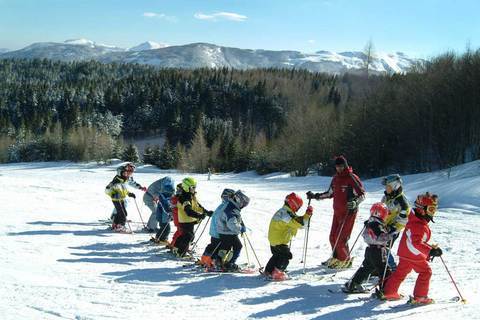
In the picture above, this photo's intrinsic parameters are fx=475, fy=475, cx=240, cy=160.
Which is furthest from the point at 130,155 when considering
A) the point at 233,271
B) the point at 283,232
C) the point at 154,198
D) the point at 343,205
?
the point at 283,232

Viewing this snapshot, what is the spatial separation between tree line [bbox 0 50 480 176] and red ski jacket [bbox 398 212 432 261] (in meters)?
32.3

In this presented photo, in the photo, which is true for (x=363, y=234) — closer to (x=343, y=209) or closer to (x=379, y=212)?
(x=379, y=212)

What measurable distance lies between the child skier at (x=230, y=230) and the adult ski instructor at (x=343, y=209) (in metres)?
1.50

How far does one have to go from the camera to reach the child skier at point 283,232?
880cm

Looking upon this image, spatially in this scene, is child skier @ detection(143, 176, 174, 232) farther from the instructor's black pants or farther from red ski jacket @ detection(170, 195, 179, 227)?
the instructor's black pants

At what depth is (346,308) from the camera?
7.19 m

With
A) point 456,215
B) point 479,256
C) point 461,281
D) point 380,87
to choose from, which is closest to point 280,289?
point 461,281

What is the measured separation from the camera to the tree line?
38.2m

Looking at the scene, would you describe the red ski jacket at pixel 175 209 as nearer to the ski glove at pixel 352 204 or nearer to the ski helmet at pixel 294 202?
the ski helmet at pixel 294 202

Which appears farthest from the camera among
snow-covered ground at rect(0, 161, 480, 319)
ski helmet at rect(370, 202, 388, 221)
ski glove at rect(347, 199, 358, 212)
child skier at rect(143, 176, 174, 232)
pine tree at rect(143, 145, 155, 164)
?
pine tree at rect(143, 145, 155, 164)

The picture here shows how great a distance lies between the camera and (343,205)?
32.1 feet

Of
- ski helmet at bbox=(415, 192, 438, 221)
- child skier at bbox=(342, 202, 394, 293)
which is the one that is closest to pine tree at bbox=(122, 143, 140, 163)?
child skier at bbox=(342, 202, 394, 293)

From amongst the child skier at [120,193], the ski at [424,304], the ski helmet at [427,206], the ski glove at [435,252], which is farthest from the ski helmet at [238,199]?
the child skier at [120,193]

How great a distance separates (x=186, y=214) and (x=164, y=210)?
6.10ft
